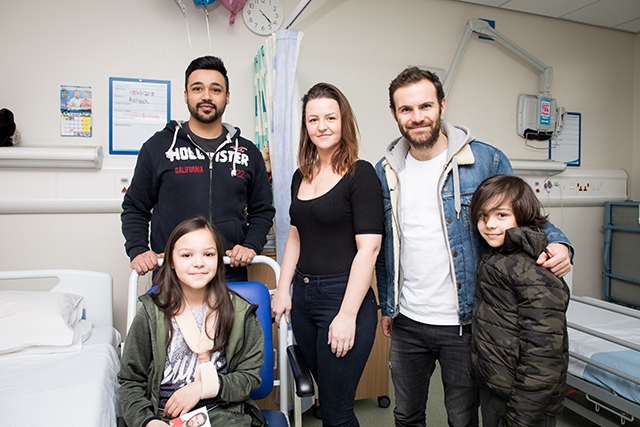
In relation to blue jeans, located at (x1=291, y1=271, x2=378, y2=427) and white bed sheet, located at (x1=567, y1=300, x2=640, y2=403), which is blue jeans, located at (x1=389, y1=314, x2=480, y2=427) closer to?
blue jeans, located at (x1=291, y1=271, x2=378, y2=427)

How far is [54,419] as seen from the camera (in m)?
1.21

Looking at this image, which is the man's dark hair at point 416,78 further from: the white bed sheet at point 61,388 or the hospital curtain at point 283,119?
the white bed sheet at point 61,388

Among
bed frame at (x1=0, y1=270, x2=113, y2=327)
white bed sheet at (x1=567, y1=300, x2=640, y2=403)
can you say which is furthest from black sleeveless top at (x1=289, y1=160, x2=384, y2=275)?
white bed sheet at (x1=567, y1=300, x2=640, y2=403)

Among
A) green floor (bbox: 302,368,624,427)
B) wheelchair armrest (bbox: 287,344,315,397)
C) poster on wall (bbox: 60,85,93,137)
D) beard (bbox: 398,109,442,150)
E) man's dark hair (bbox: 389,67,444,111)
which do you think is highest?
poster on wall (bbox: 60,85,93,137)

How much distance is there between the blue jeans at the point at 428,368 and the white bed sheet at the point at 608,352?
92 cm

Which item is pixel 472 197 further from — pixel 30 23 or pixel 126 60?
pixel 30 23

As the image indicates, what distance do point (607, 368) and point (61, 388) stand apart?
209 cm

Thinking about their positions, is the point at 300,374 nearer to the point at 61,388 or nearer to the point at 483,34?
the point at 61,388

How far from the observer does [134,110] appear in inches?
102

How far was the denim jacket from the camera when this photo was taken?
4.42 ft

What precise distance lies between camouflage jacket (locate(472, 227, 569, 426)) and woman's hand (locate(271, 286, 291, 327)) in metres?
0.60

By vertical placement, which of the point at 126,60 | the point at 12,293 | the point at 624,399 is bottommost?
the point at 624,399

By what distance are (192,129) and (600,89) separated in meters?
3.67

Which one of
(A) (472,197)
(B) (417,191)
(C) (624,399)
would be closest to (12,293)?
(B) (417,191)
